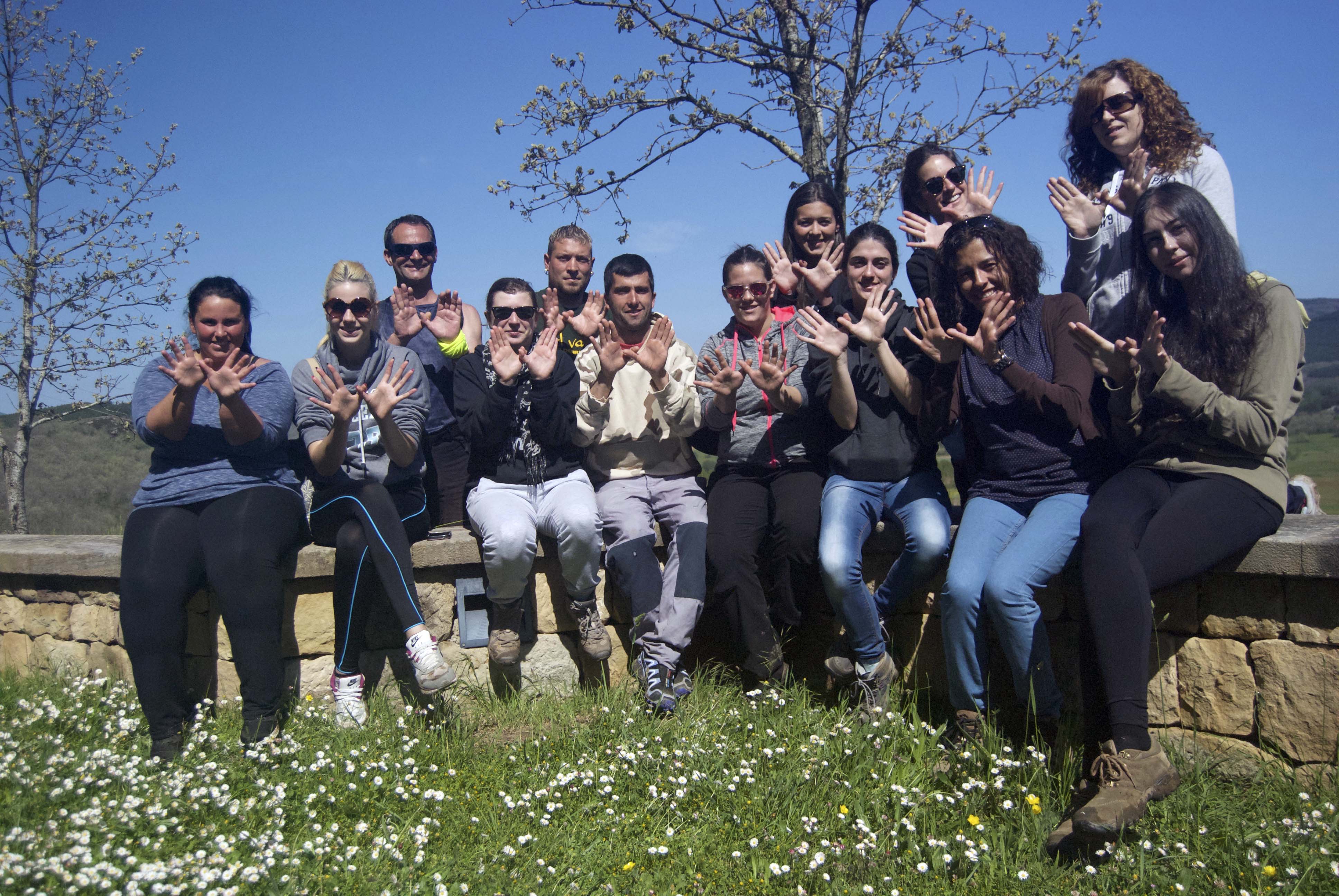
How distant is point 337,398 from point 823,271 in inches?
86.1

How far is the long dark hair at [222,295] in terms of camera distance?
11.4 ft

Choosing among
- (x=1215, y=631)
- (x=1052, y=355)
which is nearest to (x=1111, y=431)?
(x=1052, y=355)

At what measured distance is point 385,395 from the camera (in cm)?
344

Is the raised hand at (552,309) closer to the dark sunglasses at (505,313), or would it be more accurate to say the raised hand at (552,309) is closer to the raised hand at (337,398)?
the dark sunglasses at (505,313)

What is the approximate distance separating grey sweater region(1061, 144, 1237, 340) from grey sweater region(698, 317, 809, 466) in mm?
1154

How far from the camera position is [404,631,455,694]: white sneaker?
3.20m

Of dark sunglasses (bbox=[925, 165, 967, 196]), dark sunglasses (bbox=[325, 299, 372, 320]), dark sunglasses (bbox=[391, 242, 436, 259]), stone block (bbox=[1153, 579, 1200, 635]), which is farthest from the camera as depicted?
dark sunglasses (bbox=[391, 242, 436, 259])

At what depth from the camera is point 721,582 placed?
3.46 meters

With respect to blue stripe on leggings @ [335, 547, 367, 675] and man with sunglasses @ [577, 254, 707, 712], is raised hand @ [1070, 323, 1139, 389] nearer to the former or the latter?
man with sunglasses @ [577, 254, 707, 712]

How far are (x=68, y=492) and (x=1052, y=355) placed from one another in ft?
36.6

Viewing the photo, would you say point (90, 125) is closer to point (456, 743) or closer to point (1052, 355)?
point (456, 743)

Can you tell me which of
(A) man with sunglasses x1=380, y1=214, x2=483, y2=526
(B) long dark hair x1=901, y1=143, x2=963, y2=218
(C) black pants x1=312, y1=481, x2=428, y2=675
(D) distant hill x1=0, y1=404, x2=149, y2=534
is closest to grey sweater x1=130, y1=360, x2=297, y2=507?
(C) black pants x1=312, y1=481, x2=428, y2=675

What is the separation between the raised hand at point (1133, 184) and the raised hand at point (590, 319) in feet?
7.34

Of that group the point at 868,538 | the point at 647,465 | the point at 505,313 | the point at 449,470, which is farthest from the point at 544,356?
the point at 868,538
